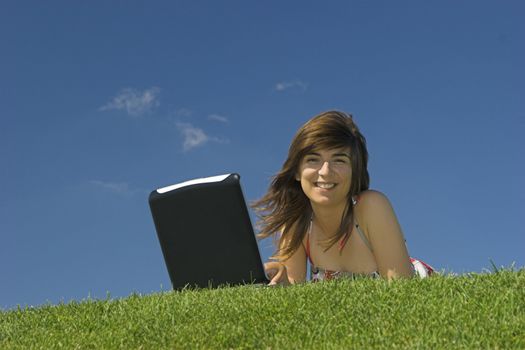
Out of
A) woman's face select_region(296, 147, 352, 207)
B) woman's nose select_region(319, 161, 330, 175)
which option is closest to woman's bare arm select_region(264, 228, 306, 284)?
woman's face select_region(296, 147, 352, 207)

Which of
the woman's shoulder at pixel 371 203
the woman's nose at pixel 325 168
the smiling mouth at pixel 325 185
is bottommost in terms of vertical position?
the woman's shoulder at pixel 371 203

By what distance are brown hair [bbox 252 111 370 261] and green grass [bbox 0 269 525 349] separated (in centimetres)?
135

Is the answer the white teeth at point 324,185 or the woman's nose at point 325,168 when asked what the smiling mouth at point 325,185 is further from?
the woman's nose at point 325,168

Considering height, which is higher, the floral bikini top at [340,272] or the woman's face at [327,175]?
the woman's face at [327,175]

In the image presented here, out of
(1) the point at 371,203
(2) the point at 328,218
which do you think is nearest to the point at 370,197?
(1) the point at 371,203

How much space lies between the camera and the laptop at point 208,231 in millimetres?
7777

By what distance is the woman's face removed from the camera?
27.9 ft

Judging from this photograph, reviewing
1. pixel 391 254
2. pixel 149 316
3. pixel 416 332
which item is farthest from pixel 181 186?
pixel 416 332

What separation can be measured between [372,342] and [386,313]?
0.68 m

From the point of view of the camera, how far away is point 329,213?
8945 millimetres

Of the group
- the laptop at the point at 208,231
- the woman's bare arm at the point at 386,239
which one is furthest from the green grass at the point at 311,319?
the woman's bare arm at the point at 386,239

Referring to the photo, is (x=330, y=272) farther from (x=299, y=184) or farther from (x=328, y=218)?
(x=299, y=184)

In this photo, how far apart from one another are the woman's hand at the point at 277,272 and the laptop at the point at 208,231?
0.93m

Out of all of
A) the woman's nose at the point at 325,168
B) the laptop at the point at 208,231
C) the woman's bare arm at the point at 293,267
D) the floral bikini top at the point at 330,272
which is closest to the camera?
the laptop at the point at 208,231
